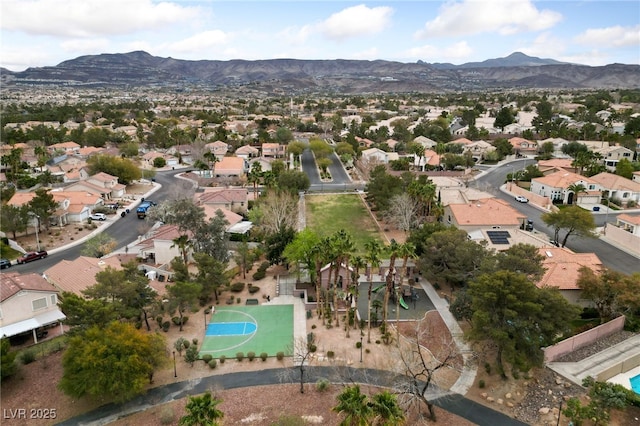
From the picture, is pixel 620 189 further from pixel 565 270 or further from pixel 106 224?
pixel 106 224

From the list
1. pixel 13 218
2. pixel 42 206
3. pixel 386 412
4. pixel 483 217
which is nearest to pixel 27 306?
pixel 13 218

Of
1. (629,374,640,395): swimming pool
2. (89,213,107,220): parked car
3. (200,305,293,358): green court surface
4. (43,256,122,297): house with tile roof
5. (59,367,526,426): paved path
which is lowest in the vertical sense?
(629,374,640,395): swimming pool

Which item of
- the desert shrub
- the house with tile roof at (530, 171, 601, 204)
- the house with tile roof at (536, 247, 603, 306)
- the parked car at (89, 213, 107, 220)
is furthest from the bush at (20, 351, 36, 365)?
the house with tile roof at (530, 171, 601, 204)

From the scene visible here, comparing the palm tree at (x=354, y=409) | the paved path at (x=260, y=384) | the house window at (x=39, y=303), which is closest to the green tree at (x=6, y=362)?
the house window at (x=39, y=303)

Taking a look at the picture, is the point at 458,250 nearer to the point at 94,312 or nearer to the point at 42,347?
the point at 94,312

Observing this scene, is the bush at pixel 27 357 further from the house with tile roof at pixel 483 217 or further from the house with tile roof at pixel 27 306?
the house with tile roof at pixel 483 217

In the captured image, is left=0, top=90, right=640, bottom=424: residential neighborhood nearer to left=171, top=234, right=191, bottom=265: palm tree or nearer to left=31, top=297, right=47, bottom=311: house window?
left=31, top=297, right=47, bottom=311: house window
